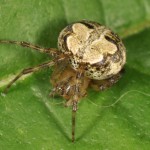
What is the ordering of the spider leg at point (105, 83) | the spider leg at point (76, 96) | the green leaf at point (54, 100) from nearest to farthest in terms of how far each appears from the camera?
the green leaf at point (54, 100) < the spider leg at point (76, 96) < the spider leg at point (105, 83)

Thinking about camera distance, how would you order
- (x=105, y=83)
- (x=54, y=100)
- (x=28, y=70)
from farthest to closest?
(x=105, y=83) → (x=54, y=100) → (x=28, y=70)

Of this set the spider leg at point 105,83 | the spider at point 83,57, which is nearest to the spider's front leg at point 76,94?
the spider at point 83,57

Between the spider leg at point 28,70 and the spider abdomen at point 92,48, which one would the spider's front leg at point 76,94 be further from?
the spider leg at point 28,70

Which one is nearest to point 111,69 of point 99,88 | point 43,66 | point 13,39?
point 99,88

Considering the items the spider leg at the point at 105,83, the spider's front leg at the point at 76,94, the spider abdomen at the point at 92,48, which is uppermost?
the spider abdomen at the point at 92,48

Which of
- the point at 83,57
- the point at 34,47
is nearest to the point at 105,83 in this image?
the point at 83,57

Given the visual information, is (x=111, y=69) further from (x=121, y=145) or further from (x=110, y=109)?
(x=121, y=145)

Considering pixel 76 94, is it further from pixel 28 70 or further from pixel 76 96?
pixel 28 70
